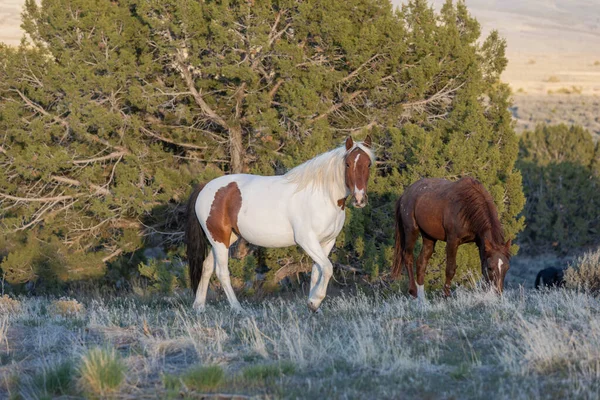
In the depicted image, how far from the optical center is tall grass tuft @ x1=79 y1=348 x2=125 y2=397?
193 inches

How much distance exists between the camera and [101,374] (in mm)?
4926

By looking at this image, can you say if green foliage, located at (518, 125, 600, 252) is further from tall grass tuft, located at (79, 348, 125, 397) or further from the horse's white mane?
tall grass tuft, located at (79, 348, 125, 397)

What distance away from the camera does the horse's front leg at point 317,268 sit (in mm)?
8367

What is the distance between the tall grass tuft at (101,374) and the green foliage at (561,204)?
68.3 ft

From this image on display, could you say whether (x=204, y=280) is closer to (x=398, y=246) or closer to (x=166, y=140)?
(x=398, y=246)

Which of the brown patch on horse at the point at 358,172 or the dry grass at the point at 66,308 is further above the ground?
the brown patch on horse at the point at 358,172

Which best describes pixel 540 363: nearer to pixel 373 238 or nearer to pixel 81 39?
pixel 373 238

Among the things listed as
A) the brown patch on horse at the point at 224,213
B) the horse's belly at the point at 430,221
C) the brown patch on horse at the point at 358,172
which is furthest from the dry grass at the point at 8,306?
the horse's belly at the point at 430,221

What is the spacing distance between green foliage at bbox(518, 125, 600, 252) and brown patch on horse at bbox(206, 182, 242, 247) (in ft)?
54.2

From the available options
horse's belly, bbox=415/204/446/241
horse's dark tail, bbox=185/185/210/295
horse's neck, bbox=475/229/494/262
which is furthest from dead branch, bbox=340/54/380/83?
horse's neck, bbox=475/229/494/262

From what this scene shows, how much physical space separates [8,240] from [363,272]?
778cm

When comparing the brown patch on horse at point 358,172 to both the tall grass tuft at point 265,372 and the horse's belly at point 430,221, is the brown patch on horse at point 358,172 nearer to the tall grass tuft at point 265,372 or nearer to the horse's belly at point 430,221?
the horse's belly at point 430,221

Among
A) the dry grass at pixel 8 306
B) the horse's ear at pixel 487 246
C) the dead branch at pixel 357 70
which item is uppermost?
the dead branch at pixel 357 70

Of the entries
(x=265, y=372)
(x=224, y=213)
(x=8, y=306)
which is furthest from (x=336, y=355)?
(x=8, y=306)
